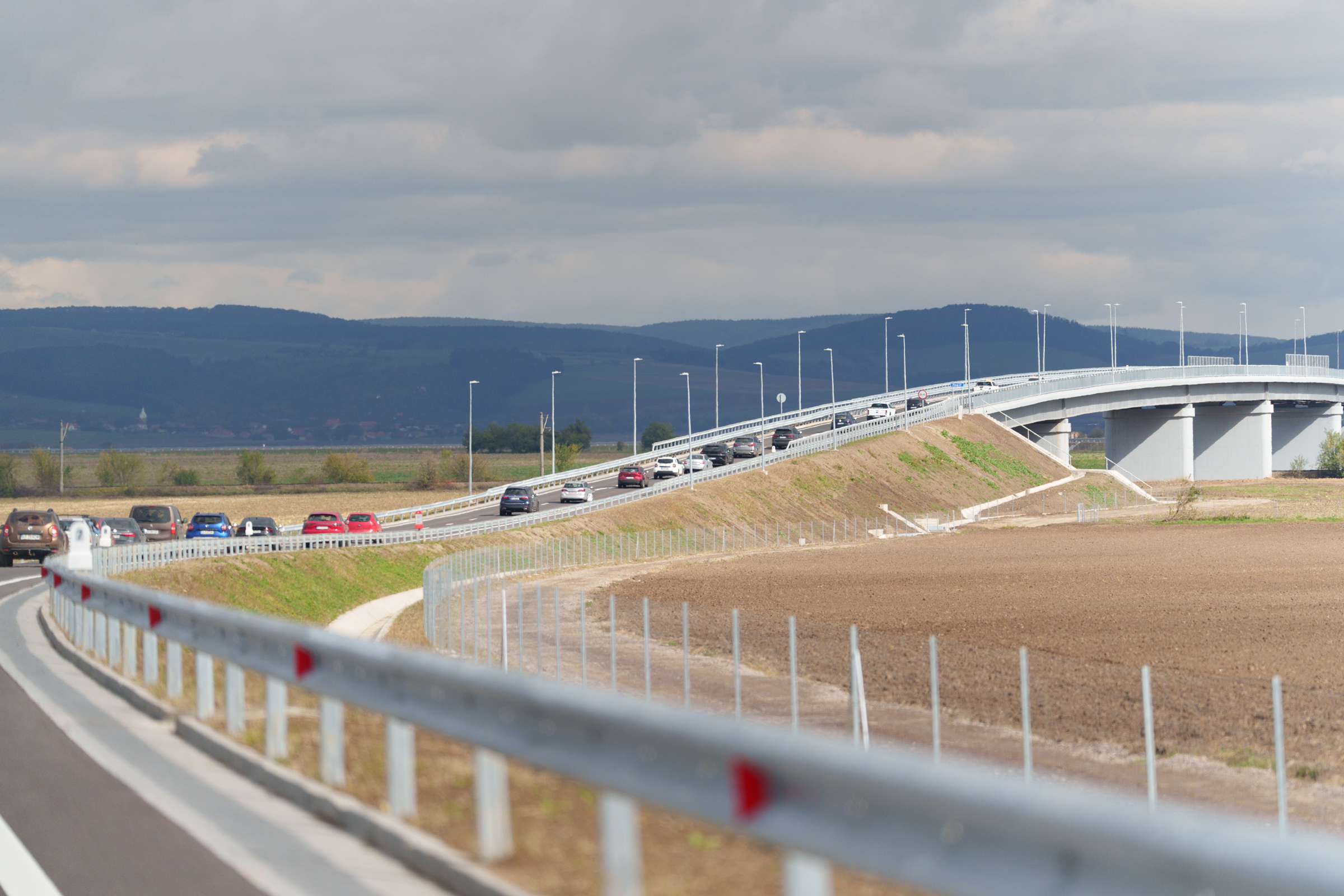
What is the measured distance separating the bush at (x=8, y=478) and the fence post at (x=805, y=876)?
127477 mm

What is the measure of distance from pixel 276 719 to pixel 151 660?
5.77 metres

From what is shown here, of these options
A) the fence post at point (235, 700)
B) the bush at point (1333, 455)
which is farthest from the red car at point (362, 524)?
the bush at point (1333, 455)

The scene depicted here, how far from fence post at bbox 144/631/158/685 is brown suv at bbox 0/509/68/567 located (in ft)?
121

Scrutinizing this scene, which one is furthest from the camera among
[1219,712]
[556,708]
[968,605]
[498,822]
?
[968,605]

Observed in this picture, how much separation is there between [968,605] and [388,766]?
34409mm

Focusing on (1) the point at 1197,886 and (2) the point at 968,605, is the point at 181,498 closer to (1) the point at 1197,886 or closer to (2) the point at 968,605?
(2) the point at 968,605

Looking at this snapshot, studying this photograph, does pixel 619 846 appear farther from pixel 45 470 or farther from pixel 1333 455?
pixel 1333 455

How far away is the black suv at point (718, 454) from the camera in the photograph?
109m

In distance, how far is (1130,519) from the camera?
9406cm

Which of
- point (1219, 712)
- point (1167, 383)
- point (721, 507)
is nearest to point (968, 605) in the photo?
point (1219, 712)

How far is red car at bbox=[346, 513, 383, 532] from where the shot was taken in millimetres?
67562

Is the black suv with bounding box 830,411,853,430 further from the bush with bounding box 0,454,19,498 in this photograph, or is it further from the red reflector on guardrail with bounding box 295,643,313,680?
the red reflector on guardrail with bounding box 295,643,313,680

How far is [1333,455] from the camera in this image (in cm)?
14938

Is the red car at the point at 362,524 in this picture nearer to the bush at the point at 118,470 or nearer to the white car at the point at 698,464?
the white car at the point at 698,464
